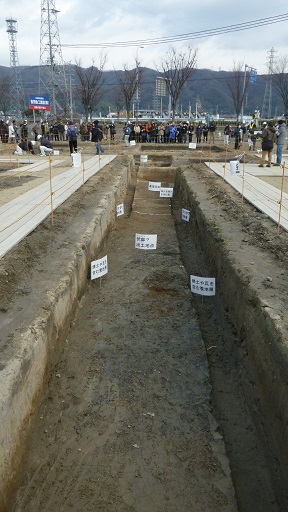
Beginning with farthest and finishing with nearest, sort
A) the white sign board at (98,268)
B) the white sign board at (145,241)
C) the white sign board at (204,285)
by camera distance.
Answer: the white sign board at (145,241)
the white sign board at (98,268)
the white sign board at (204,285)

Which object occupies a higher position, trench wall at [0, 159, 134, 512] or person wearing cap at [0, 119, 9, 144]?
person wearing cap at [0, 119, 9, 144]

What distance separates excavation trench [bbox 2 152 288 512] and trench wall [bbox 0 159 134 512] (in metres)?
0.03

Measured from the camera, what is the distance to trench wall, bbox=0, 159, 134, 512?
3.14 meters

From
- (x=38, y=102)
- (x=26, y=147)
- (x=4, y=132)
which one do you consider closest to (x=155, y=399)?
(x=26, y=147)

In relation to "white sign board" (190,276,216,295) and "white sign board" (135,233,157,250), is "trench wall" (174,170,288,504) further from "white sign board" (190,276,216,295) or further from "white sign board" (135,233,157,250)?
"white sign board" (135,233,157,250)

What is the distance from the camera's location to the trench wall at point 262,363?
352cm

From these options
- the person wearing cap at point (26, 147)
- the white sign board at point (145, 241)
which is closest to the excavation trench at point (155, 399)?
the white sign board at point (145, 241)

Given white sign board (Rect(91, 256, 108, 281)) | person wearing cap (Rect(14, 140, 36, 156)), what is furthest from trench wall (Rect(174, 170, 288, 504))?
person wearing cap (Rect(14, 140, 36, 156))

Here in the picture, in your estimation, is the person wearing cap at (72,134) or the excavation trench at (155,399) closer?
the excavation trench at (155,399)

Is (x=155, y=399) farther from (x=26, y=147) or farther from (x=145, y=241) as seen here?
(x=26, y=147)

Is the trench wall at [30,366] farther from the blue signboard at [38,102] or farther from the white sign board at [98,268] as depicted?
the blue signboard at [38,102]

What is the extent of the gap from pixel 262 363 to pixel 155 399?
124 cm

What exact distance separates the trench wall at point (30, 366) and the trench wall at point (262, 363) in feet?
7.36

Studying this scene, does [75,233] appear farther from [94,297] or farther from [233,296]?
[233,296]
